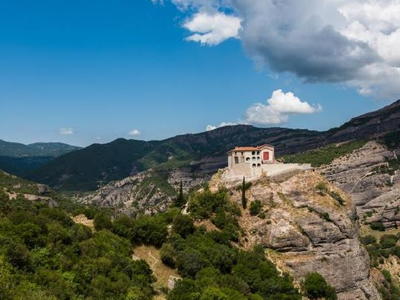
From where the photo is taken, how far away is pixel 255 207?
252ft

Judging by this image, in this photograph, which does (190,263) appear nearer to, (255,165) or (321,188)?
(255,165)

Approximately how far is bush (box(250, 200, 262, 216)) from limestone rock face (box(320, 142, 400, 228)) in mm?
81743

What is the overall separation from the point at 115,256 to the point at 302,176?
140 ft

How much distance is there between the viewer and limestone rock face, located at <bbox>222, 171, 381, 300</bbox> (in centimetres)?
7012

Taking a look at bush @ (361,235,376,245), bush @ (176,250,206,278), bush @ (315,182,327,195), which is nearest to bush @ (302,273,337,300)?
bush @ (315,182,327,195)

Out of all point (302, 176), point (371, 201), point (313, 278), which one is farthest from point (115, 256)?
point (371, 201)

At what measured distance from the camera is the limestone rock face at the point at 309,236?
70.1m

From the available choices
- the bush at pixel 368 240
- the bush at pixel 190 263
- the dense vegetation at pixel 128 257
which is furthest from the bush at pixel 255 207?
the bush at pixel 368 240

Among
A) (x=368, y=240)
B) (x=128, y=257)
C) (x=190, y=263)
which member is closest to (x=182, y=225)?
(x=190, y=263)

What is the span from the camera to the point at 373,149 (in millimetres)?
191125

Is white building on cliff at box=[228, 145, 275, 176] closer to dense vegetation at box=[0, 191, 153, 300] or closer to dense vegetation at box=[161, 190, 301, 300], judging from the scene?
dense vegetation at box=[161, 190, 301, 300]

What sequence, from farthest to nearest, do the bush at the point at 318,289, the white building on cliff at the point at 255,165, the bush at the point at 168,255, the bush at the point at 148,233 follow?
the white building on cliff at the point at 255,165
the bush at the point at 318,289
the bush at the point at 148,233
the bush at the point at 168,255

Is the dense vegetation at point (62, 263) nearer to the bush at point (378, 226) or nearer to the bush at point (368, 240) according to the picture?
the bush at point (368, 240)

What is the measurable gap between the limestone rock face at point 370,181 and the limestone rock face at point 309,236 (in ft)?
245
